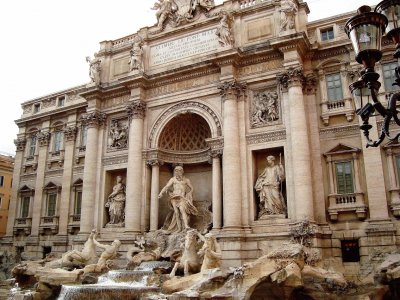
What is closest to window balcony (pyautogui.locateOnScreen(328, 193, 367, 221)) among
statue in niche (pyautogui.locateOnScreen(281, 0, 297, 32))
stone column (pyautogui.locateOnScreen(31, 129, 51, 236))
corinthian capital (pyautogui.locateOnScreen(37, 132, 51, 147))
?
statue in niche (pyautogui.locateOnScreen(281, 0, 297, 32))

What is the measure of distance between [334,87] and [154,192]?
10.2 meters

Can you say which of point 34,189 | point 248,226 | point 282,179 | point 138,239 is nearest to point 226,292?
point 248,226

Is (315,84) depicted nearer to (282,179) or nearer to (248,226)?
(282,179)

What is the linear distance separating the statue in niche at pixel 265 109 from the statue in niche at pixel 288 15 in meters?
3.12

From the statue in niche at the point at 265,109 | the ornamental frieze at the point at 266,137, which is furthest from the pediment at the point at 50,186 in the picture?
the statue in niche at the point at 265,109

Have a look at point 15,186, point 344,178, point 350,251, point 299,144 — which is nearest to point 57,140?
point 15,186

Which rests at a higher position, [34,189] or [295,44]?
[295,44]

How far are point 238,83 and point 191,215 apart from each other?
6946 millimetres

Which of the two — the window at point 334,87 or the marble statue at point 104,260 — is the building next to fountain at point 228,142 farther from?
the marble statue at point 104,260

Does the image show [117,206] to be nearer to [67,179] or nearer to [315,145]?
[67,179]

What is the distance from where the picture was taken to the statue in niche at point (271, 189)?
17750mm

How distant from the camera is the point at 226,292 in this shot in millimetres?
12125

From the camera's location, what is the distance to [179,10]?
2286 cm

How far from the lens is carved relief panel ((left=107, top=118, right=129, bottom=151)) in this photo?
22781 mm
